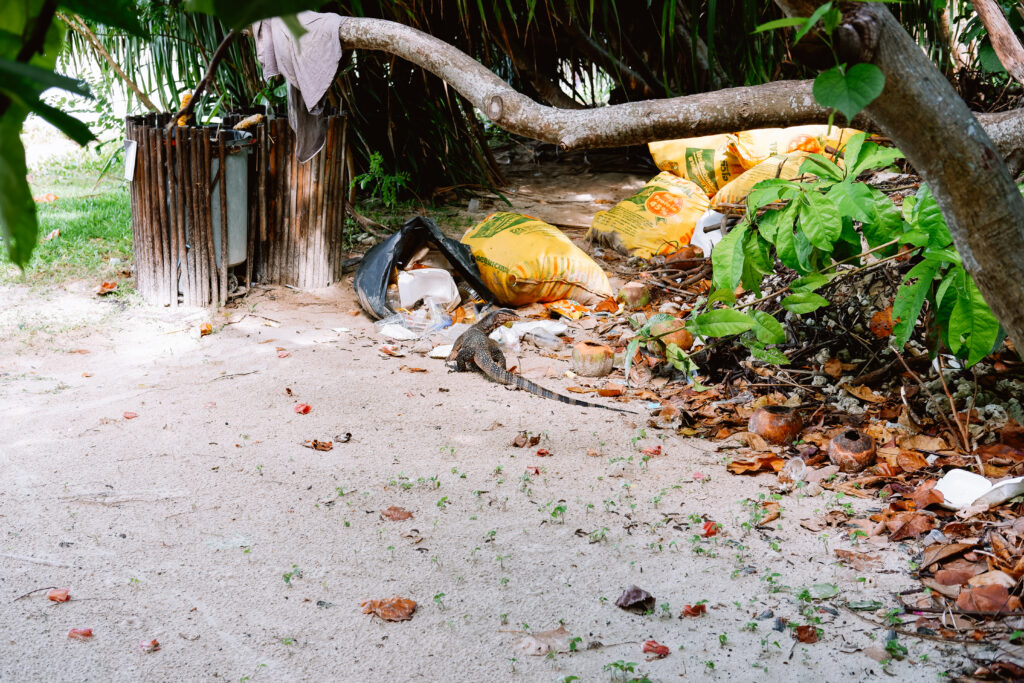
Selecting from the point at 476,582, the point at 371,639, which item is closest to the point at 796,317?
the point at 476,582

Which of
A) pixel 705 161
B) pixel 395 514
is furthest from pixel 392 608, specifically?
pixel 705 161

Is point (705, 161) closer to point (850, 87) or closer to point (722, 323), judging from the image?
point (722, 323)

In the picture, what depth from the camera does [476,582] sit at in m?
2.11

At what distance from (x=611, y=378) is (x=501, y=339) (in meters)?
0.63

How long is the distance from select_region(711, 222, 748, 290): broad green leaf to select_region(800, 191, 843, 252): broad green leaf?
226 millimetres

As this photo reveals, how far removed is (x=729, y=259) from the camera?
2.61 metres

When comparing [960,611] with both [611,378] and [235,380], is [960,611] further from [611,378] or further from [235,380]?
[235,380]

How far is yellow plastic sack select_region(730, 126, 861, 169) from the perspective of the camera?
187 inches

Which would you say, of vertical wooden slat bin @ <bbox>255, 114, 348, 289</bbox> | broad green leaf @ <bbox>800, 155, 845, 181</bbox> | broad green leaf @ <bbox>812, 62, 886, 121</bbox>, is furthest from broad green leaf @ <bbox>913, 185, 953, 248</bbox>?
vertical wooden slat bin @ <bbox>255, 114, 348, 289</bbox>

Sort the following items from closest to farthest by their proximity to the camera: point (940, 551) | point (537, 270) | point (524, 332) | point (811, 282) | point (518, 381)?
point (940, 551) < point (811, 282) < point (518, 381) < point (524, 332) < point (537, 270)

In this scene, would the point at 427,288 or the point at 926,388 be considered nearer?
the point at 926,388

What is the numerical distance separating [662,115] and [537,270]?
105 inches

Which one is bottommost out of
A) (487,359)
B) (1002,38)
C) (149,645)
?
(149,645)

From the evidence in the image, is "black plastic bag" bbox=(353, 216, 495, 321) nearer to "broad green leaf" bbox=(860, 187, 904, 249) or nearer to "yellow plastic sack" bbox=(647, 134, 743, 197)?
"yellow plastic sack" bbox=(647, 134, 743, 197)
